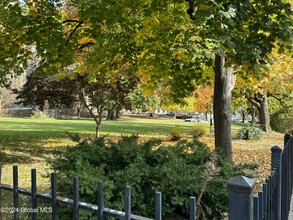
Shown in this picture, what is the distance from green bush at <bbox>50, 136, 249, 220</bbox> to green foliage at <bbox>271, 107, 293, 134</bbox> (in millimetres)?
28330

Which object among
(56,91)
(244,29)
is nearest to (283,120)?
(56,91)

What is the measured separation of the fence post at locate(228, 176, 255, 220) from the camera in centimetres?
156

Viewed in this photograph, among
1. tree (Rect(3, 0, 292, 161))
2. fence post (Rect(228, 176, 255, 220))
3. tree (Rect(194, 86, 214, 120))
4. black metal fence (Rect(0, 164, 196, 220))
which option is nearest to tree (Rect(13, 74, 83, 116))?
tree (Rect(3, 0, 292, 161))

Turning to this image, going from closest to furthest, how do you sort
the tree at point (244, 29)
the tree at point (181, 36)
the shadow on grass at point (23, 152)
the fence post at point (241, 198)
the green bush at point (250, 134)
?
the fence post at point (241, 198)
the tree at point (244, 29)
the tree at point (181, 36)
the shadow on grass at point (23, 152)
the green bush at point (250, 134)

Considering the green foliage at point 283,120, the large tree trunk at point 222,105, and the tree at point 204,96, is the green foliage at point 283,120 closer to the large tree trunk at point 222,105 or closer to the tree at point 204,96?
the tree at point 204,96

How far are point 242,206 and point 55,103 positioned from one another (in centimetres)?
1687

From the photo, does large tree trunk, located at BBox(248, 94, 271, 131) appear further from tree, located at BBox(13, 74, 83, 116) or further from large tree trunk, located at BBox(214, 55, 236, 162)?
large tree trunk, located at BBox(214, 55, 236, 162)

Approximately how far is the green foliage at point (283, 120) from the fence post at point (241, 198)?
30.1 meters

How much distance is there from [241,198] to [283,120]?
103 feet

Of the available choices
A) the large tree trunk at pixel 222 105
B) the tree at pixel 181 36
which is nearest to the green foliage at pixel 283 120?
the large tree trunk at pixel 222 105

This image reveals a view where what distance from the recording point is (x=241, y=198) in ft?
5.18

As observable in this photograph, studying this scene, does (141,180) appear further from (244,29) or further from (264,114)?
(264,114)

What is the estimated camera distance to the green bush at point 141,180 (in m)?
3.09

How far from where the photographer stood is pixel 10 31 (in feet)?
27.0
